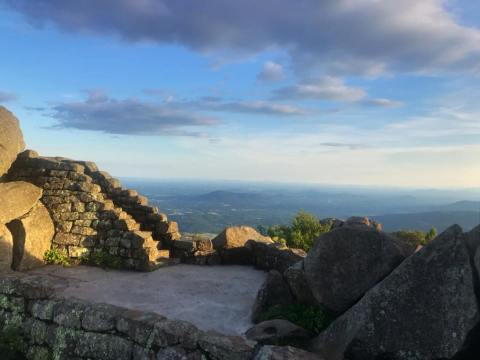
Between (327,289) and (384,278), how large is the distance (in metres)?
1.11

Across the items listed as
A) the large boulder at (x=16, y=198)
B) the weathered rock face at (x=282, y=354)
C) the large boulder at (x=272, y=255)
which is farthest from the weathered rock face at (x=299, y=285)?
the large boulder at (x=16, y=198)

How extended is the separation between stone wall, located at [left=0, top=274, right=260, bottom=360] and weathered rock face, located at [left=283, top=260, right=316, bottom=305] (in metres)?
2.04

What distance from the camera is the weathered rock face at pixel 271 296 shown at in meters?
9.85

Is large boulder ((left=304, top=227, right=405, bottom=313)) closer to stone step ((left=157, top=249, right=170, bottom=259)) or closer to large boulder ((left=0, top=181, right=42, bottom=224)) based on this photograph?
stone step ((left=157, top=249, right=170, bottom=259))

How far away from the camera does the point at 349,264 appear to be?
26.1 ft

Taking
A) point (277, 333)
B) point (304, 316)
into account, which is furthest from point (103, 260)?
point (277, 333)

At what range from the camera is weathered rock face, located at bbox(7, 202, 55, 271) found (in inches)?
525

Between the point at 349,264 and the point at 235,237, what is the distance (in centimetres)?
911

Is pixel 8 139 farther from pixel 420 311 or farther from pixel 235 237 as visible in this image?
pixel 420 311

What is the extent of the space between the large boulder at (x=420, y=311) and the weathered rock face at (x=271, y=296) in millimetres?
2706

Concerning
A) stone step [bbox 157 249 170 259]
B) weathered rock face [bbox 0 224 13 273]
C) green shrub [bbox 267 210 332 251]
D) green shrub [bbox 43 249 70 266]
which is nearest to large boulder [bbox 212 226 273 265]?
stone step [bbox 157 249 170 259]

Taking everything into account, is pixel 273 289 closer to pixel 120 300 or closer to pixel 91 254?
pixel 120 300

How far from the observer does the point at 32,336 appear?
32.2 ft

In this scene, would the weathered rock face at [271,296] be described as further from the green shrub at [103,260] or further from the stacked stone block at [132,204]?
the stacked stone block at [132,204]
